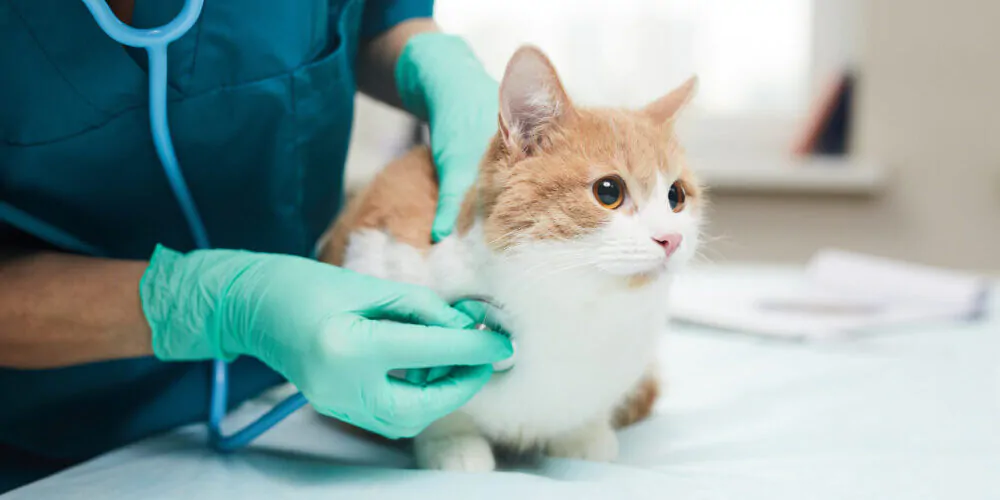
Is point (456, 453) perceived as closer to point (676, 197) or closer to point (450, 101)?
point (676, 197)

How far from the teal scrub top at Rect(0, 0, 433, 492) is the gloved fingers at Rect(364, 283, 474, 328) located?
28cm

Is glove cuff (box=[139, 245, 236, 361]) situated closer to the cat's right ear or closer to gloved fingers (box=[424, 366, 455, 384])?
gloved fingers (box=[424, 366, 455, 384])

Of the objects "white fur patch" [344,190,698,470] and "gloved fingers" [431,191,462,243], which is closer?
"white fur patch" [344,190,698,470]

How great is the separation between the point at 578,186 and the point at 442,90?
35 centimetres

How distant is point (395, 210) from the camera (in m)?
0.79

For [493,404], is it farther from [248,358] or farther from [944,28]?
[944,28]

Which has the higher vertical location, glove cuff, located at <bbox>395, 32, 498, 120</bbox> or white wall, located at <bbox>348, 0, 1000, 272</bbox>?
glove cuff, located at <bbox>395, 32, 498, 120</bbox>

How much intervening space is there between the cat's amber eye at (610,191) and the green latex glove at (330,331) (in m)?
0.15

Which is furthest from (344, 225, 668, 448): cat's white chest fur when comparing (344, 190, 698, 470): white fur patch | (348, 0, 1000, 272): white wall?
(348, 0, 1000, 272): white wall

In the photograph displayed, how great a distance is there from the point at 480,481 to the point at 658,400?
392mm

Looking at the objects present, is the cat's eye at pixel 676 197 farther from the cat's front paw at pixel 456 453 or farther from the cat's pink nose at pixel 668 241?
the cat's front paw at pixel 456 453

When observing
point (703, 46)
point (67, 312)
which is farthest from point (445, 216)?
point (703, 46)

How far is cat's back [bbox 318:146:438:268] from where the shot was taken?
76 cm

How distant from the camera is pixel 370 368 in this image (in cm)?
62
